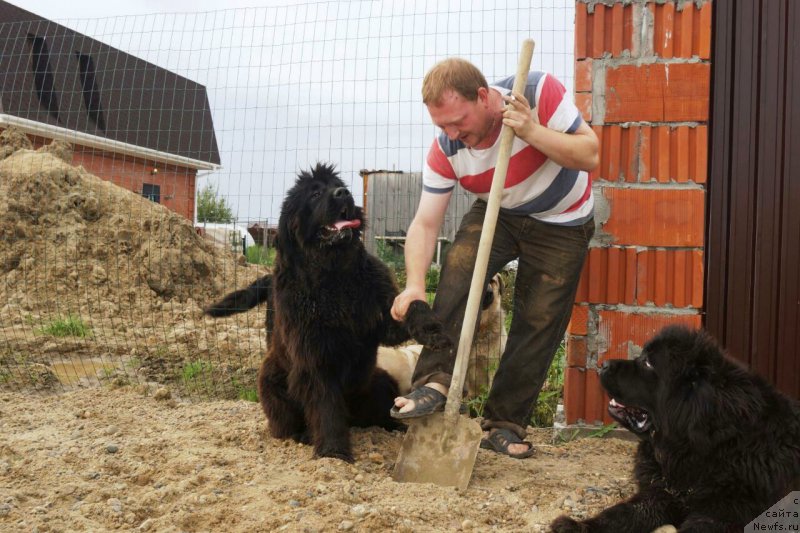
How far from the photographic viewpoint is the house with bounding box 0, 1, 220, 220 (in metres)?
6.12

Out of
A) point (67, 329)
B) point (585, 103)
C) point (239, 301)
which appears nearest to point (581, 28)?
point (585, 103)

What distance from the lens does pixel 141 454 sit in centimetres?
339

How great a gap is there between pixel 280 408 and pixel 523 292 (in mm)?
1543

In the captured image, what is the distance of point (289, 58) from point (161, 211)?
5.15m

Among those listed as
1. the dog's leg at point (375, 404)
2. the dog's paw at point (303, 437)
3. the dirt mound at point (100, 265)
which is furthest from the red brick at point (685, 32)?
the dirt mound at point (100, 265)

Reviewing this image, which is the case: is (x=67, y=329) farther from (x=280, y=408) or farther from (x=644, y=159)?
(x=644, y=159)

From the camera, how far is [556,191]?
3.45 meters

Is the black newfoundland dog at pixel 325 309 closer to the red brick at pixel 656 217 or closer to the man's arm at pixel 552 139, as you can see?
the man's arm at pixel 552 139

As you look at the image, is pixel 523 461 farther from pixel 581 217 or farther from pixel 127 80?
pixel 127 80

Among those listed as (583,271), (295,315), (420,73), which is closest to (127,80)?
(420,73)

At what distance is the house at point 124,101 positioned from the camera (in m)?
6.12

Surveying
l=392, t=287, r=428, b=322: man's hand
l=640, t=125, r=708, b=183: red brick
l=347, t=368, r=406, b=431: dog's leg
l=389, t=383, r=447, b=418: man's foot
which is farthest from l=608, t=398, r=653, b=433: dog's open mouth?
l=347, t=368, r=406, b=431: dog's leg

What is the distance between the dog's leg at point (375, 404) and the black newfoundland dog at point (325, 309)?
0.18m

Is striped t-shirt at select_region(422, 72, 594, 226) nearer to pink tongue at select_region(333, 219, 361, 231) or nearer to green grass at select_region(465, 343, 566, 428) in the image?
pink tongue at select_region(333, 219, 361, 231)
